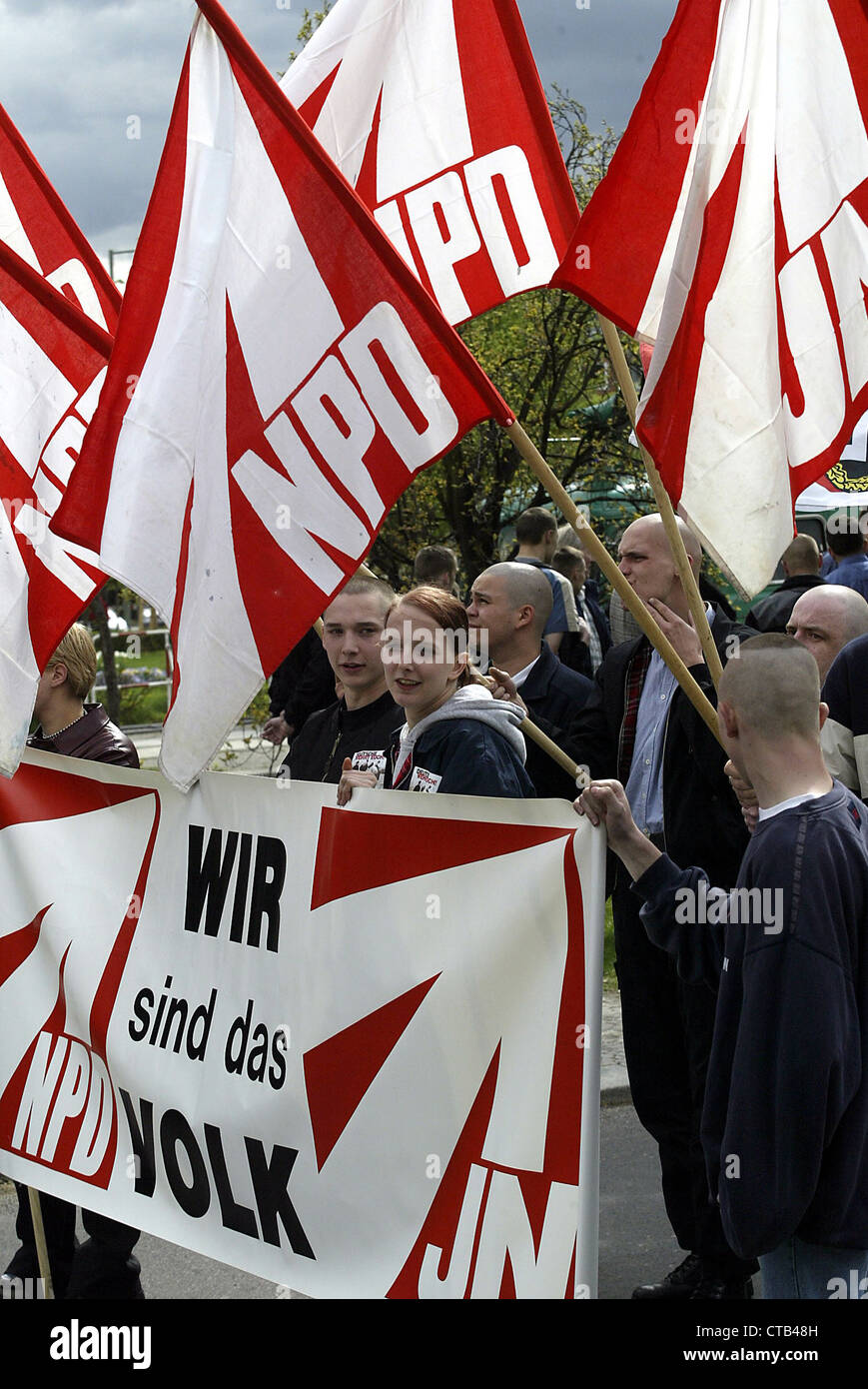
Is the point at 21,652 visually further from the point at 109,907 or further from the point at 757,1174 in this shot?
the point at 757,1174

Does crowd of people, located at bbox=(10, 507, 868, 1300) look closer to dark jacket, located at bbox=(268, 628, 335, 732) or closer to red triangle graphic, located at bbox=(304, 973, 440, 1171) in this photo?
red triangle graphic, located at bbox=(304, 973, 440, 1171)

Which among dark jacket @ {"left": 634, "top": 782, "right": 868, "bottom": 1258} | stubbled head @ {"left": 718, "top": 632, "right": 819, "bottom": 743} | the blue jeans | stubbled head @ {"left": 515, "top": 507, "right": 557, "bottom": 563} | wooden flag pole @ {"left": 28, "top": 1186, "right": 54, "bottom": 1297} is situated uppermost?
stubbled head @ {"left": 515, "top": 507, "right": 557, "bottom": 563}

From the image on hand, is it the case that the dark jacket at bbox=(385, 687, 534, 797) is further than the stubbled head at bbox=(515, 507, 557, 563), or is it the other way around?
the stubbled head at bbox=(515, 507, 557, 563)

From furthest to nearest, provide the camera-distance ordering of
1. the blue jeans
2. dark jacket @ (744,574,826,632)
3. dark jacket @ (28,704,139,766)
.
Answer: dark jacket @ (744,574,826,632) → dark jacket @ (28,704,139,766) → the blue jeans

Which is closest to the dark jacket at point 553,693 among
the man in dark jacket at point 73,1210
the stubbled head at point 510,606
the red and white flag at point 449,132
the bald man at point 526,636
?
the bald man at point 526,636

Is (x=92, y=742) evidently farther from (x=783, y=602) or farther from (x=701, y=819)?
(x=783, y=602)

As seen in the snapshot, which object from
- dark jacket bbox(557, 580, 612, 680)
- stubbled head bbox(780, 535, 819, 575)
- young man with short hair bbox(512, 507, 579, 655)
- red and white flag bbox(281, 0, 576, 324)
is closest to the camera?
red and white flag bbox(281, 0, 576, 324)

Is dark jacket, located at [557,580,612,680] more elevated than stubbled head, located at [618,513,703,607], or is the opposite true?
stubbled head, located at [618,513,703,607]

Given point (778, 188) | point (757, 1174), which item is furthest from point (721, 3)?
point (757, 1174)

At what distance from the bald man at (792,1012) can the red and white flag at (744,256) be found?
18.9 inches

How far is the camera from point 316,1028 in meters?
3.55

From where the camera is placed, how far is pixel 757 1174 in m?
2.44

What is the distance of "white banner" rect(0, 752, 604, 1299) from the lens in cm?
315

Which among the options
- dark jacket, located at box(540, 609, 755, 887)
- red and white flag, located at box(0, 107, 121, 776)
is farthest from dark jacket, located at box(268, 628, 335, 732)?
dark jacket, located at box(540, 609, 755, 887)
